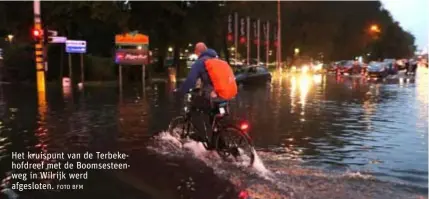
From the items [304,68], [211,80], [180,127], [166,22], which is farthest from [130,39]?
[304,68]

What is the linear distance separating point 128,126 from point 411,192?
7794mm

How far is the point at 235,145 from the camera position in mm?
8570

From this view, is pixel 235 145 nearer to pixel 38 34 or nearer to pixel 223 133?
pixel 223 133

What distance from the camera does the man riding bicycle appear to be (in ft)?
28.4

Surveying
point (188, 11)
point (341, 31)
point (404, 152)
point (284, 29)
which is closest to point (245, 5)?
point (188, 11)

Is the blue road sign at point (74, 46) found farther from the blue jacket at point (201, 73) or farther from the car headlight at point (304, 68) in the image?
the car headlight at point (304, 68)

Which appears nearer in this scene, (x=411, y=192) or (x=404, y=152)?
(x=411, y=192)

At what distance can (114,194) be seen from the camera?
6.84 m

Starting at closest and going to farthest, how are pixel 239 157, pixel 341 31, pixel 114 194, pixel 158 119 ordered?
pixel 114 194 < pixel 239 157 < pixel 158 119 < pixel 341 31

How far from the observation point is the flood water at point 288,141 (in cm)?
739

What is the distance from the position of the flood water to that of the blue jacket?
3.81 ft

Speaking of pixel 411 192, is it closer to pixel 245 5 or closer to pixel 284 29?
pixel 245 5

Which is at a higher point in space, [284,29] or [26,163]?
[284,29]

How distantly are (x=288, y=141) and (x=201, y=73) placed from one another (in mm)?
2983
